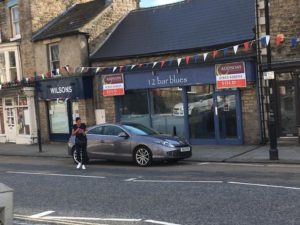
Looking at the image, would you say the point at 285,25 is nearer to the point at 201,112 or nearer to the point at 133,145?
the point at 201,112

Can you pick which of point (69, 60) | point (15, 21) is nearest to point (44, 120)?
point (69, 60)

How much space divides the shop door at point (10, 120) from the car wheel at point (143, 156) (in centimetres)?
1527

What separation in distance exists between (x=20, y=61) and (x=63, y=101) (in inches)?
164

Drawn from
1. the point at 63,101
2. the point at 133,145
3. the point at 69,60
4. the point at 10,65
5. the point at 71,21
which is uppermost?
the point at 71,21

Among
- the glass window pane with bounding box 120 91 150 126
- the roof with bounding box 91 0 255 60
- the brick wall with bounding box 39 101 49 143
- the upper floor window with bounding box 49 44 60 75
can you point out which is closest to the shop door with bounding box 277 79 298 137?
the roof with bounding box 91 0 255 60

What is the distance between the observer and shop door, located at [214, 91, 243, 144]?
20.1 meters

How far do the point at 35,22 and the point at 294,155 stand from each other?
17602 mm

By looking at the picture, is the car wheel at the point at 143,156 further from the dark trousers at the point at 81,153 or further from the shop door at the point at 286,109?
the shop door at the point at 286,109

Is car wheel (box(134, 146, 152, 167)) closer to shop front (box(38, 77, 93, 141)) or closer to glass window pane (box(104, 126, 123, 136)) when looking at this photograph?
glass window pane (box(104, 126, 123, 136))

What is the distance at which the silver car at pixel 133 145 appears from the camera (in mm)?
15648

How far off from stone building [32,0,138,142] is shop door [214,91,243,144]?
7.42m

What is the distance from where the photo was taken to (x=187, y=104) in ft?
71.2

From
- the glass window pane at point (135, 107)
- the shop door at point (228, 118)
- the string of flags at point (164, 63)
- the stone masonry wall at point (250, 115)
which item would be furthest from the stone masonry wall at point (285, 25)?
the glass window pane at point (135, 107)

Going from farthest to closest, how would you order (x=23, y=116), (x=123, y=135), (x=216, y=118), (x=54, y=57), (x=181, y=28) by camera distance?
(x=23, y=116), (x=54, y=57), (x=181, y=28), (x=216, y=118), (x=123, y=135)
